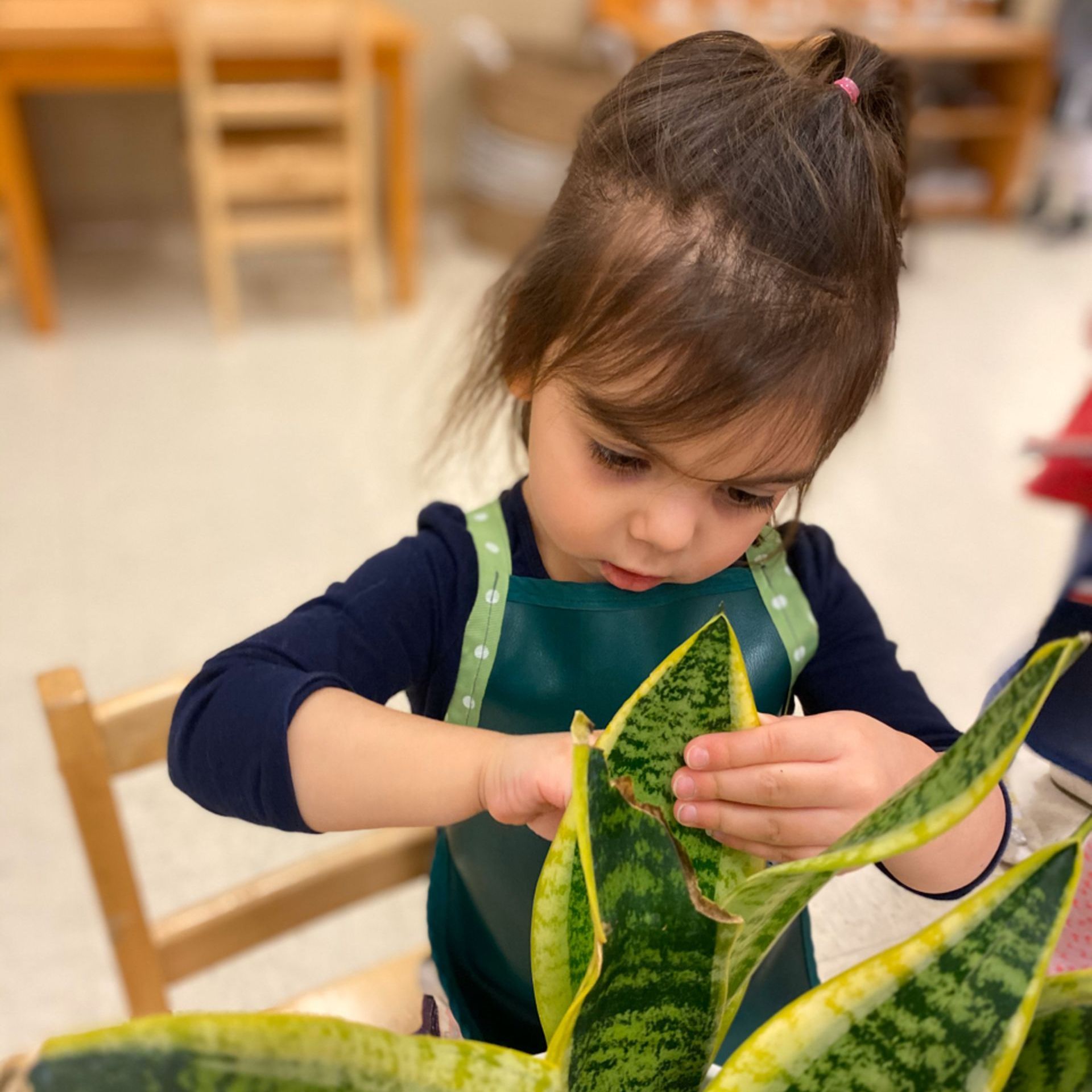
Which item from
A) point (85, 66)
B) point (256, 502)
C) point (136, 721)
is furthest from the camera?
point (85, 66)

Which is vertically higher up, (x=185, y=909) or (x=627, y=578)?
(x=627, y=578)

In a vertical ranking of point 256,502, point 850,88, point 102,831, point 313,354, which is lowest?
point 256,502

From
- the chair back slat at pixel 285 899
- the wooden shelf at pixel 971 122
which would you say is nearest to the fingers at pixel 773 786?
the chair back slat at pixel 285 899

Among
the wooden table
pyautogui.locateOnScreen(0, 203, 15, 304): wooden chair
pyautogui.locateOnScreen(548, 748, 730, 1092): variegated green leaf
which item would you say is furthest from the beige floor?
pyautogui.locateOnScreen(548, 748, 730, 1092): variegated green leaf

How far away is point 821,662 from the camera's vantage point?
0.69 meters

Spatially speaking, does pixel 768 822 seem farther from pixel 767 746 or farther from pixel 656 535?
pixel 656 535

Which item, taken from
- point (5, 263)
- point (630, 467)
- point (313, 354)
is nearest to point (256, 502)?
point (313, 354)

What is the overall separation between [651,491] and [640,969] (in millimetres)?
267

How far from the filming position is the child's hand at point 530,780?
16.5 inches

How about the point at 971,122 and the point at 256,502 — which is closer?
the point at 256,502

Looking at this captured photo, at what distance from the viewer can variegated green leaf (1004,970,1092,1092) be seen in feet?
0.95

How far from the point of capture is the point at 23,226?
105 inches

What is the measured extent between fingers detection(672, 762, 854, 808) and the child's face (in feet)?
0.48

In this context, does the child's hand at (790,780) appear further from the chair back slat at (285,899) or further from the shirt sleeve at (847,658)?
the chair back slat at (285,899)
